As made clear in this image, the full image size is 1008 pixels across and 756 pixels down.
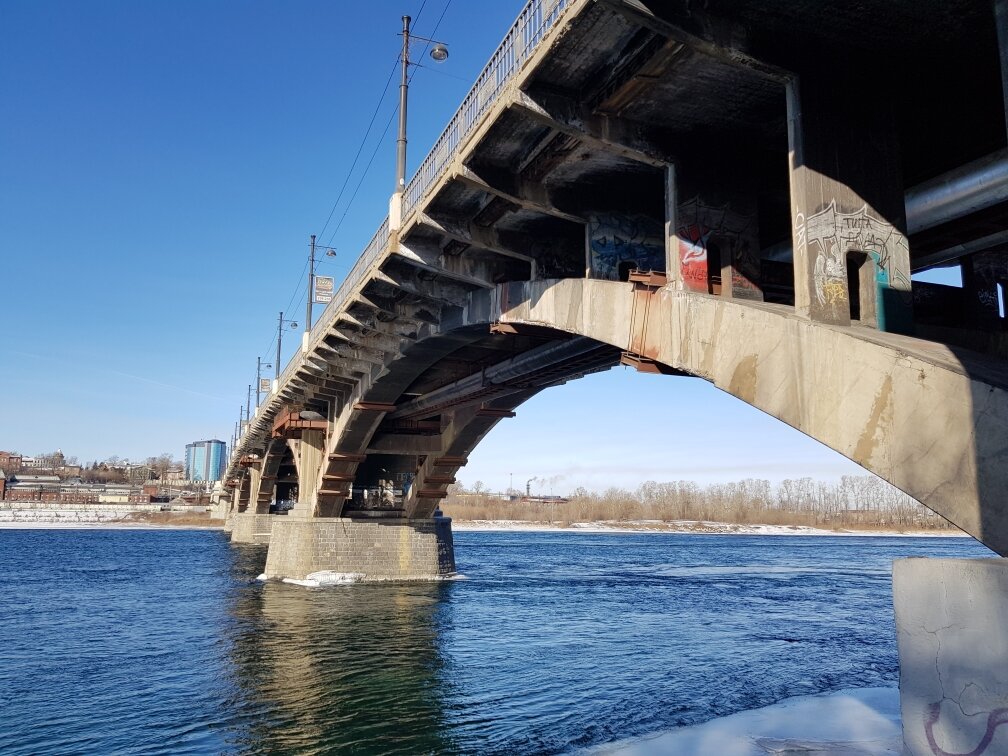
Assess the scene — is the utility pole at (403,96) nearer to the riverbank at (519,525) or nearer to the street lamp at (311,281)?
the street lamp at (311,281)

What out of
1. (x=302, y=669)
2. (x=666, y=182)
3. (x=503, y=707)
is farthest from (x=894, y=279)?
(x=302, y=669)

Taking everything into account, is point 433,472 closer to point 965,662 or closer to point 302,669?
point 302,669

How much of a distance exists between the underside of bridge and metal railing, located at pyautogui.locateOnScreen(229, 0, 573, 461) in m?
0.07

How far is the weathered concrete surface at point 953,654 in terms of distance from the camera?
4.96 m

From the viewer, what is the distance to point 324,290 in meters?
28.7

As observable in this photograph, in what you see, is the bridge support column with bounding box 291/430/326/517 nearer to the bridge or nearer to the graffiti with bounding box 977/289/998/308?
the bridge

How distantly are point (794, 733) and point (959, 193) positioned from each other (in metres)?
9.02

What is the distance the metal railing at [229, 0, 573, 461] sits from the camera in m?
10.4

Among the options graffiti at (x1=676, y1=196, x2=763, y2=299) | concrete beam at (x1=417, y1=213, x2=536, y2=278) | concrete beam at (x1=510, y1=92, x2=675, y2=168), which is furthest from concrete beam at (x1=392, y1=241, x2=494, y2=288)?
graffiti at (x1=676, y1=196, x2=763, y2=299)

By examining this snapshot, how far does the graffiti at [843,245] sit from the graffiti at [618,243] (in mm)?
5065

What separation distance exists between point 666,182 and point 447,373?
1974 centimetres

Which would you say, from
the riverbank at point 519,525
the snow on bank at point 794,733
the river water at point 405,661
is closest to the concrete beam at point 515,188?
the snow on bank at point 794,733

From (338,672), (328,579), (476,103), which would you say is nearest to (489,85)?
(476,103)

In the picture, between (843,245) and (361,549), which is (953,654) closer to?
(843,245)
